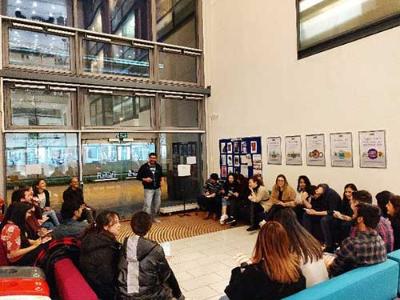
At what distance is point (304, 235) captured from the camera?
2.22 m

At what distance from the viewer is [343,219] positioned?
4.35 metres

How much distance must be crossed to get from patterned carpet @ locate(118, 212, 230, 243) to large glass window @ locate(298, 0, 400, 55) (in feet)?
12.3

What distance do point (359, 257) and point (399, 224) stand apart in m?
1.09

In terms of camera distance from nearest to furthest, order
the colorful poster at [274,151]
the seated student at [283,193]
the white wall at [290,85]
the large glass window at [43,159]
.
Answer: the white wall at [290,85] → the seated student at [283,193] → the large glass window at [43,159] → the colorful poster at [274,151]

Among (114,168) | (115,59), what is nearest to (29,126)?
(114,168)

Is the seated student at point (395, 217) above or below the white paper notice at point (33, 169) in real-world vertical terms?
below

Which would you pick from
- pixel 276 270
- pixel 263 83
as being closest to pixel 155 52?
pixel 263 83

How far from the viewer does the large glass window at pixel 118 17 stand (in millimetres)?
6855

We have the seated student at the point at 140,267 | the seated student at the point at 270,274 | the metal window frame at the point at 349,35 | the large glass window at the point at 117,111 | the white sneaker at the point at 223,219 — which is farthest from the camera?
the large glass window at the point at 117,111

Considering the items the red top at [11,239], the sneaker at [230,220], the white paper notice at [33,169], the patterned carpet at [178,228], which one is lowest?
the patterned carpet at [178,228]

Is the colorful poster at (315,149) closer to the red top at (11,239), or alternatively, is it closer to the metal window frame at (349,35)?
the metal window frame at (349,35)

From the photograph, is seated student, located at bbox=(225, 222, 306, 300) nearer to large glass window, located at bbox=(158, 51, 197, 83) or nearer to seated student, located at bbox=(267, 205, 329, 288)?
seated student, located at bbox=(267, 205, 329, 288)

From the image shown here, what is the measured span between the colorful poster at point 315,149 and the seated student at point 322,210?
0.64 meters

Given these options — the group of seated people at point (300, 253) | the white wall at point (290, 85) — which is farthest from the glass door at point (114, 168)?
the group of seated people at point (300, 253)
